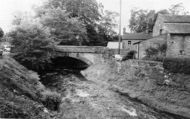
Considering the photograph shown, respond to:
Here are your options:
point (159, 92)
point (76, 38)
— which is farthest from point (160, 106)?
point (76, 38)

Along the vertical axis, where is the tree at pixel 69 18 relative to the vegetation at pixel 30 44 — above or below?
above

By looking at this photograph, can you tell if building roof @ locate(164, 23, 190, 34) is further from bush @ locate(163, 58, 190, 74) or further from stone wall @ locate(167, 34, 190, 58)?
bush @ locate(163, 58, 190, 74)

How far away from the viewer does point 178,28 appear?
2744 centimetres

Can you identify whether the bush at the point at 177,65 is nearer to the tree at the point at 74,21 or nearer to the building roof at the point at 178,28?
the building roof at the point at 178,28

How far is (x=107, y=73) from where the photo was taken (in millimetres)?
22672

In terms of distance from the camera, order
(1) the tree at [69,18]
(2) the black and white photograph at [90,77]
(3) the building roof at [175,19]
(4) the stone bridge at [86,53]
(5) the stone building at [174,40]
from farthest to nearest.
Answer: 1. (1) the tree at [69,18]
2. (3) the building roof at [175,19]
3. (5) the stone building at [174,40]
4. (4) the stone bridge at [86,53]
5. (2) the black and white photograph at [90,77]

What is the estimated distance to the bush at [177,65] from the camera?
15828 mm

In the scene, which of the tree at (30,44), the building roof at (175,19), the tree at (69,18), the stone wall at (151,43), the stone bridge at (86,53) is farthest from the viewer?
the tree at (69,18)

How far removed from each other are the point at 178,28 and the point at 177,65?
13138 mm

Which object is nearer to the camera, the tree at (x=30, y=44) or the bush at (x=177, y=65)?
the bush at (x=177, y=65)

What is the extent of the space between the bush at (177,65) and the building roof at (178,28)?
11.1 meters

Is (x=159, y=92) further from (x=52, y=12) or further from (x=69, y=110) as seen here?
(x=52, y=12)

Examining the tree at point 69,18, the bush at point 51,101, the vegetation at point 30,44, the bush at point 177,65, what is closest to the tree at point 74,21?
the tree at point 69,18

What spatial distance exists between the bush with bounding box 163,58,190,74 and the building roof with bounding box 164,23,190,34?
11.1m
